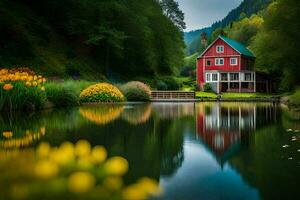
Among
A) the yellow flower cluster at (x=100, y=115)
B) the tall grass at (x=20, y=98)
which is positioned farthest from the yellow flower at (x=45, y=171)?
the tall grass at (x=20, y=98)

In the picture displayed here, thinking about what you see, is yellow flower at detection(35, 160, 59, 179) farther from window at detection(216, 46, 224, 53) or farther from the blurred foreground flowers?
window at detection(216, 46, 224, 53)

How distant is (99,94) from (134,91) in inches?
220

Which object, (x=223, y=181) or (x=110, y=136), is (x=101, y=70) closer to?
(x=110, y=136)

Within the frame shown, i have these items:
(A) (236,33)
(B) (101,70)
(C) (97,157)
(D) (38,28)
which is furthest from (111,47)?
(A) (236,33)

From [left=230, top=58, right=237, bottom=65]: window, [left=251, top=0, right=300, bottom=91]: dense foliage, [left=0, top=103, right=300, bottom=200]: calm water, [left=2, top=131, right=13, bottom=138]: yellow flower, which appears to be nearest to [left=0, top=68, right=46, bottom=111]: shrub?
[left=0, top=103, right=300, bottom=200]: calm water

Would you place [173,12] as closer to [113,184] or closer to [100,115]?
[100,115]

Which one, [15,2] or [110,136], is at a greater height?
[15,2]

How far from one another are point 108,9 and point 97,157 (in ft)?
148

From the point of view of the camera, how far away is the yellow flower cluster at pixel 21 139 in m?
7.97

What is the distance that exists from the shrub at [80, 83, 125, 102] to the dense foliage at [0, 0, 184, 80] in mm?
7363

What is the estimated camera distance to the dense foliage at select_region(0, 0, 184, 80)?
3516 cm

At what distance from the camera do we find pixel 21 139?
356 inches

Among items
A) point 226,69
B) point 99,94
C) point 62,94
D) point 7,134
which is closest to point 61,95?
point 62,94

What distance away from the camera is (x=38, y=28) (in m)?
41.3
